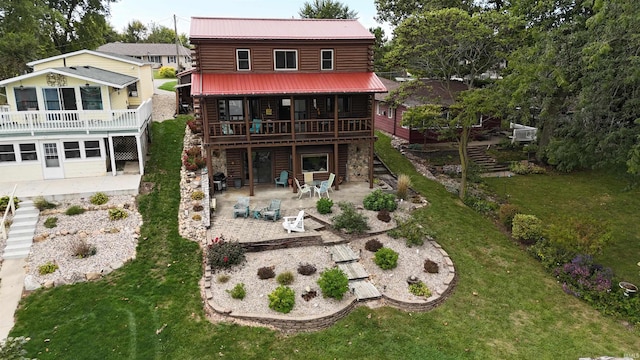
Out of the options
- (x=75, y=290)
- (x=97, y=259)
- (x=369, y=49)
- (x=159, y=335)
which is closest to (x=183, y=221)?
(x=97, y=259)

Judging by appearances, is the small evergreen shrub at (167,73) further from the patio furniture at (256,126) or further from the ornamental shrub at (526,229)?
the ornamental shrub at (526,229)

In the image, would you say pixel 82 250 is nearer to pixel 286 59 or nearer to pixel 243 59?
pixel 243 59

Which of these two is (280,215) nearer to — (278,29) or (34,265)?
(34,265)

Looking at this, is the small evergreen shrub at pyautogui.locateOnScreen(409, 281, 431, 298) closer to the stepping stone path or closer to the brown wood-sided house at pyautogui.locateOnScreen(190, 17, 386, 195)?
the stepping stone path

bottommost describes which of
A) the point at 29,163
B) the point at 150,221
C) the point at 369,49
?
the point at 150,221

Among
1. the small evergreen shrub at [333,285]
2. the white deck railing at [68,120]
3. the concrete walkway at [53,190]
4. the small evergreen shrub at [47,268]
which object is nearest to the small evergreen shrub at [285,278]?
the small evergreen shrub at [333,285]

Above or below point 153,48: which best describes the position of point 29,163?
below

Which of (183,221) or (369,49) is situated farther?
(369,49)
